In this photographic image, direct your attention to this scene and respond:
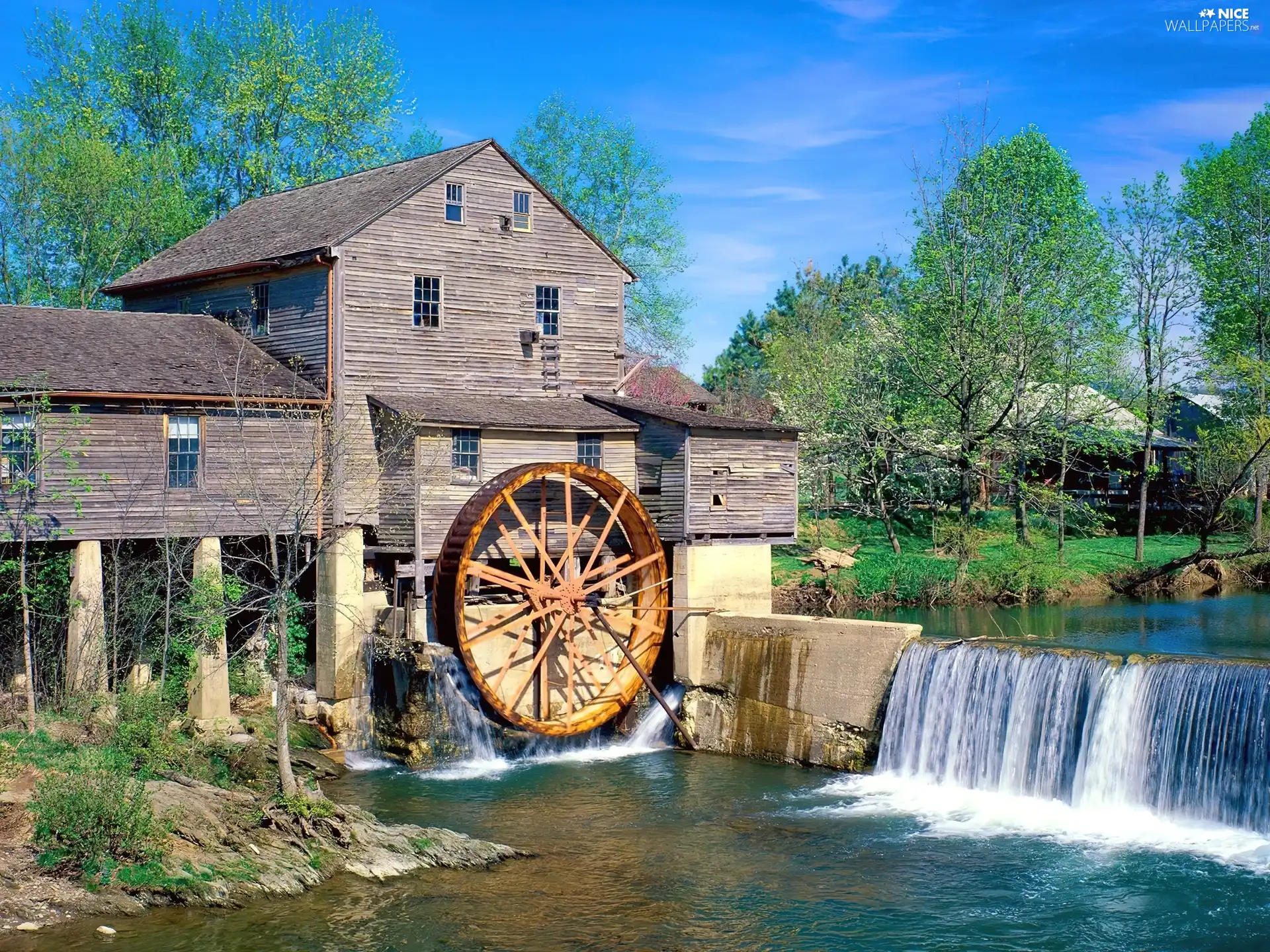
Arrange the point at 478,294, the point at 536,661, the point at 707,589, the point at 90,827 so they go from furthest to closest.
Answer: the point at 478,294 < the point at 707,589 < the point at 536,661 < the point at 90,827

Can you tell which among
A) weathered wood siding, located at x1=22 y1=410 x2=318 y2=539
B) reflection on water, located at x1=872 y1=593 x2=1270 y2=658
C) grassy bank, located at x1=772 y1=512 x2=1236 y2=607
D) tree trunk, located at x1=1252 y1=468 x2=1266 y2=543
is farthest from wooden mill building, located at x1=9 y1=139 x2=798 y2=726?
tree trunk, located at x1=1252 y1=468 x2=1266 y2=543

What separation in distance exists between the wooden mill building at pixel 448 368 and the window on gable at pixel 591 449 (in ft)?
0.20

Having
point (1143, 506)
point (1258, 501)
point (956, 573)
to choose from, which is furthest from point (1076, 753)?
point (1143, 506)

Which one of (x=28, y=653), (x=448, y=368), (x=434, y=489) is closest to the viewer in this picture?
(x=28, y=653)

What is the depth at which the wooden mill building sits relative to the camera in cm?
2370

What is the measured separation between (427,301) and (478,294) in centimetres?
110

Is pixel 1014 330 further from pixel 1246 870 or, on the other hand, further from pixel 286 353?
pixel 1246 870

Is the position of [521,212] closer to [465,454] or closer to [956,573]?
[465,454]

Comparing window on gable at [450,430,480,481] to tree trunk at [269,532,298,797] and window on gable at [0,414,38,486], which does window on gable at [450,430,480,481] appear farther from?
window on gable at [0,414,38,486]

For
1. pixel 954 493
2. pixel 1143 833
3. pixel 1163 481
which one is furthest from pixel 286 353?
pixel 1163 481

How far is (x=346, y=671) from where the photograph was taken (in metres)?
23.5

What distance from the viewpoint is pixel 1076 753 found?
19.0 m

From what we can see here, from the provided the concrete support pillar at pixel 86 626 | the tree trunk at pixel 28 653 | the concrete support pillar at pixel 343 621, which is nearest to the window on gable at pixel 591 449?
the concrete support pillar at pixel 343 621

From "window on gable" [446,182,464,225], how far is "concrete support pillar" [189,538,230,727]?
25.6 feet
